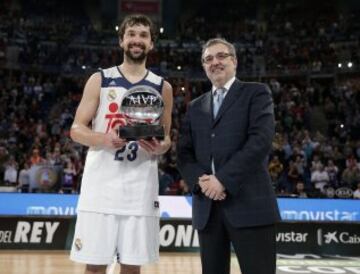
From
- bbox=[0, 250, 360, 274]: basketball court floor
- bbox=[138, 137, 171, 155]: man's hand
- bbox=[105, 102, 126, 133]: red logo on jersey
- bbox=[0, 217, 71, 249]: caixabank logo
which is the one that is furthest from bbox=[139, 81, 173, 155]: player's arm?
bbox=[0, 217, 71, 249]: caixabank logo

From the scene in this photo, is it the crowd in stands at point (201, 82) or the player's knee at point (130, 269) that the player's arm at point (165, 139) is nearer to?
the player's knee at point (130, 269)

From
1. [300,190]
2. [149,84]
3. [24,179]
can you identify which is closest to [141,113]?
[149,84]

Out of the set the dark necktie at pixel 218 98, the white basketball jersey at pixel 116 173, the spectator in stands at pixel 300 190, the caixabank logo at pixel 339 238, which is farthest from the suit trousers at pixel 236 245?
the spectator in stands at pixel 300 190

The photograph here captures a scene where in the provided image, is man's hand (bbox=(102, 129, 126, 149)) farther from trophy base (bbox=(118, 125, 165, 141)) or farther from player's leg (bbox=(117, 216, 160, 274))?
player's leg (bbox=(117, 216, 160, 274))

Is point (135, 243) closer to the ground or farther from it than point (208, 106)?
closer to the ground

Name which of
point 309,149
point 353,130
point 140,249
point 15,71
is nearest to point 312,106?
point 353,130

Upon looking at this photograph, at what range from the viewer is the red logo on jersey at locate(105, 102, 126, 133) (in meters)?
3.43

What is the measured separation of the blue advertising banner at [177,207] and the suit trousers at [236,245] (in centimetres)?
560

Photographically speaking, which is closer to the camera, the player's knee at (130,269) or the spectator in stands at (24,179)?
the player's knee at (130,269)

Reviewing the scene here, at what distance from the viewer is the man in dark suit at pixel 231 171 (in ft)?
10.1

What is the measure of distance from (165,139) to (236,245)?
30.0 inches

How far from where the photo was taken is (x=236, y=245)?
3127 millimetres

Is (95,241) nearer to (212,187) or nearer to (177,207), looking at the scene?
(212,187)

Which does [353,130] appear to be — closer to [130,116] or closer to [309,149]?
[309,149]
